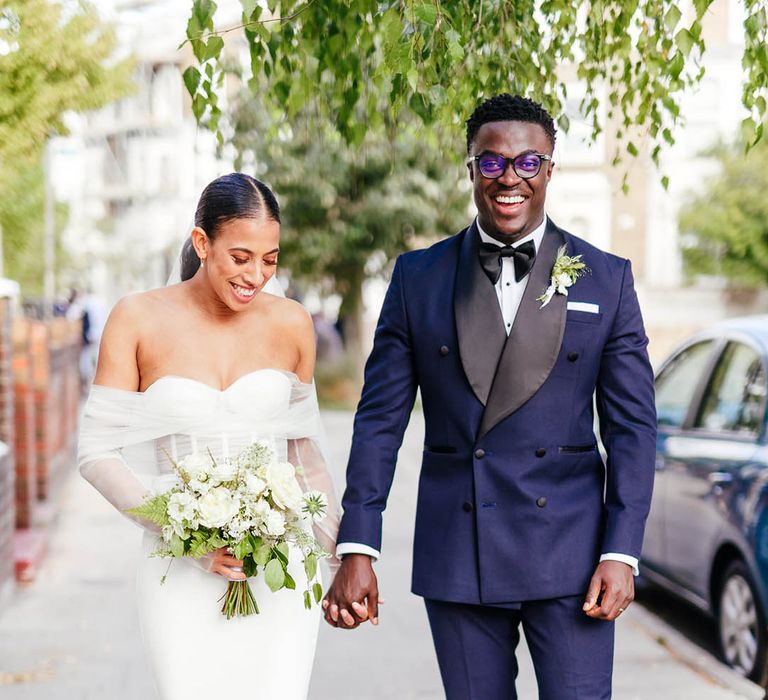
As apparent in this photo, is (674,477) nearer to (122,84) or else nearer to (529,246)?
(529,246)

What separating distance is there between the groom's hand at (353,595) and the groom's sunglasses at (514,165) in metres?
1.05

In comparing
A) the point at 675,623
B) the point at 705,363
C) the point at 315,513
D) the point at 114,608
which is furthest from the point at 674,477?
the point at 315,513

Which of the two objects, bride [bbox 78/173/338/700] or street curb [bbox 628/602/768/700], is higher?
bride [bbox 78/173/338/700]

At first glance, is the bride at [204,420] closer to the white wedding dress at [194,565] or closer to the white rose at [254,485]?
the white wedding dress at [194,565]

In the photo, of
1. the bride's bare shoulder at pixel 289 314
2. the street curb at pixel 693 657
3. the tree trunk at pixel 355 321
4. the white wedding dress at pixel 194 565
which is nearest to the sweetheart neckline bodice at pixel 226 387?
the white wedding dress at pixel 194 565

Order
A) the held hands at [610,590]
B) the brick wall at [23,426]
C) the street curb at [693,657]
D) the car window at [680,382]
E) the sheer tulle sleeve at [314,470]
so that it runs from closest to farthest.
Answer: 1. the held hands at [610,590]
2. the sheer tulle sleeve at [314,470]
3. the street curb at [693,657]
4. the car window at [680,382]
5. the brick wall at [23,426]

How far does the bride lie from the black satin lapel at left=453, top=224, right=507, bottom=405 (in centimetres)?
55

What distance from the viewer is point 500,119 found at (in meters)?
3.20

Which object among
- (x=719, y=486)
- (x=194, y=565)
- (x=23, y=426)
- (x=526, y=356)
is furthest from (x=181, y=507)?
(x=23, y=426)

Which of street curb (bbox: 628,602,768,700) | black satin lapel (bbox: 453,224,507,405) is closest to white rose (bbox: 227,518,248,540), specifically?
black satin lapel (bbox: 453,224,507,405)

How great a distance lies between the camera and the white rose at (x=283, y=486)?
3125 millimetres

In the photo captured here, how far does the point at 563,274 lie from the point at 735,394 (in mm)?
3390

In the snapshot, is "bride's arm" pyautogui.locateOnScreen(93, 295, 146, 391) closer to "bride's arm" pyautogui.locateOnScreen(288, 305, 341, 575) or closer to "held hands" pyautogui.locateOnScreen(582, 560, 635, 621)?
"bride's arm" pyautogui.locateOnScreen(288, 305, 341, 575)

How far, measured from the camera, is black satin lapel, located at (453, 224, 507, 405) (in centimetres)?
320
